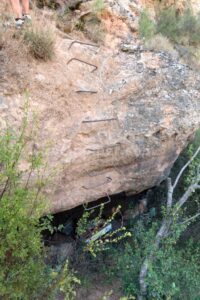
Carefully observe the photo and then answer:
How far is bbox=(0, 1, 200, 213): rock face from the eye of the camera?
13.0ft

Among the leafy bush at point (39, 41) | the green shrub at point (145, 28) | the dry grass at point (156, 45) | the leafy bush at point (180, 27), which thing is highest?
the leafy bush at point (39, 41)

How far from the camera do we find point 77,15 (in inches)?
214

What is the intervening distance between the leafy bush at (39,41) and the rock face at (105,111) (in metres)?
0.12

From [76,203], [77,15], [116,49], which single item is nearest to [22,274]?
[76,203]

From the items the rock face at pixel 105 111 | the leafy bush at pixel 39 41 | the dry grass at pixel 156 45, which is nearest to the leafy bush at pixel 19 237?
the rock face at pixel 105 111

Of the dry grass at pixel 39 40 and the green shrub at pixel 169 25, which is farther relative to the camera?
the green shrub at pixel 169 25

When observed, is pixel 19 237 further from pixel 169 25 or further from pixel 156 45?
pixel 169 25

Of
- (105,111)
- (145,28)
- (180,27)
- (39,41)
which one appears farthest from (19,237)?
(180,27)

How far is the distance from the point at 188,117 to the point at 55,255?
262cm

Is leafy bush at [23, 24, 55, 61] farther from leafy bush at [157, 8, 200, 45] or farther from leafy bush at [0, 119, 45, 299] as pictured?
leafy bush at [157, 8, 200, 45]

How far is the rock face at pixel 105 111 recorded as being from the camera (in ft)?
13.0

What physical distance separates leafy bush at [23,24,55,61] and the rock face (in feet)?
0.41

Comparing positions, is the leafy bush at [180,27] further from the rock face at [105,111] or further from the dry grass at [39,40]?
the dry grass at [39,40]

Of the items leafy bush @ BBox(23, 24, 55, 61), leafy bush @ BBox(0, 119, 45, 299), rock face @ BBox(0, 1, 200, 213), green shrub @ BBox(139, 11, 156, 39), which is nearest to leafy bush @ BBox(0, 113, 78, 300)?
leafy bush @ BBox(0, 119, 45, 299)
